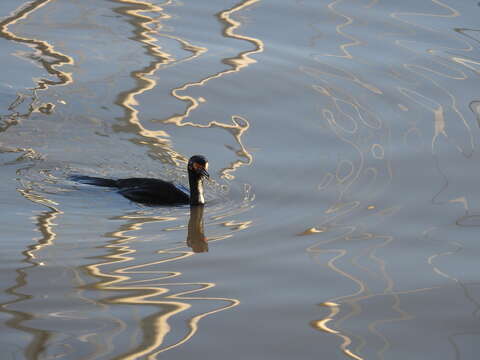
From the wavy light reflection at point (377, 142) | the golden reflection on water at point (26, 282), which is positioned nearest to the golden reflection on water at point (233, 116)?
the wavy light reflection at point (377, 142)

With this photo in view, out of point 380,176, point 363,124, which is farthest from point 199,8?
point 380,176

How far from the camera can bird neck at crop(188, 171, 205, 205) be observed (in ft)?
31.8

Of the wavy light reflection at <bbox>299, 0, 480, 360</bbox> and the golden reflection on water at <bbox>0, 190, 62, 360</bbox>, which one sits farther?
→ the wavy light reflection at <bbox>299, 0, 480, 360</bbox>

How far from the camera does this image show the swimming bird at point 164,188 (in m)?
9.72

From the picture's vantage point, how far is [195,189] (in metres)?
9.79

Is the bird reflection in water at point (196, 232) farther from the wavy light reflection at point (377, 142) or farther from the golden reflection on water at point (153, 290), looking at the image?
the wavy light reflection at point (377, 142)

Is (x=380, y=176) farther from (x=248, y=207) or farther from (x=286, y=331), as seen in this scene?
(x=286, y=331)

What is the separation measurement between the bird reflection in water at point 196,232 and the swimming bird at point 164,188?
0.14 metres

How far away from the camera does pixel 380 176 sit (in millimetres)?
10078

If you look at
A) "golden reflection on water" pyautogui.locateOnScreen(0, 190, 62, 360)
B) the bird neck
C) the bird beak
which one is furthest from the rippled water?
the bird beak

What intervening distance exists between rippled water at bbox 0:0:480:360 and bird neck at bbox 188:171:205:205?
6.4 inches

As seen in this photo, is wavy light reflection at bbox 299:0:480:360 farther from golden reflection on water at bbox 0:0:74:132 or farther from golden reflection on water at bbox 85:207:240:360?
golden reflection on water at bbox 0:0:74:132

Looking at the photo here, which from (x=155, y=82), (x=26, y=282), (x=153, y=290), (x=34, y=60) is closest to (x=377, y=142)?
(x=155, y=82)

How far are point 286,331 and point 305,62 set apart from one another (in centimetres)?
706
